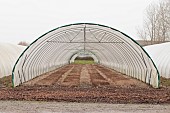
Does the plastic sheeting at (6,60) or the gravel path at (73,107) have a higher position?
the plastic sheeting at (6,60)

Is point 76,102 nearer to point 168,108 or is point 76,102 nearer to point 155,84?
point 168,108

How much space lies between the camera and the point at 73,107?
30.1 ft

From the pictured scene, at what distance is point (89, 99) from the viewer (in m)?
10.4

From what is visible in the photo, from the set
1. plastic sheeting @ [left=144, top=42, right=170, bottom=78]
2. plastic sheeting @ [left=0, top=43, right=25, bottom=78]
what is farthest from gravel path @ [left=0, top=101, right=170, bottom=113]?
plastic sheeting @ [left=0, top=43, right=25, bottom=78]

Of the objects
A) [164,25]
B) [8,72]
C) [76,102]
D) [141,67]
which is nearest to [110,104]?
[76,102]

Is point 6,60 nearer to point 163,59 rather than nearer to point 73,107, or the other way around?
point 163,59

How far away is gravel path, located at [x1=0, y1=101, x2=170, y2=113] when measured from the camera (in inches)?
340

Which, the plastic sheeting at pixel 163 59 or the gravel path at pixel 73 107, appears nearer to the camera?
the gravel path at pixel 73 107

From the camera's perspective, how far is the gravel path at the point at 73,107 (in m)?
8.65

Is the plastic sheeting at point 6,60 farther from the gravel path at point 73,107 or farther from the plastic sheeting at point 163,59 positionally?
the plastic sheeting at point 163,59

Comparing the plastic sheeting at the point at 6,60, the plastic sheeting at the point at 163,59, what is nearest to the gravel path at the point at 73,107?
the plastic sheeting at the point at 163,59

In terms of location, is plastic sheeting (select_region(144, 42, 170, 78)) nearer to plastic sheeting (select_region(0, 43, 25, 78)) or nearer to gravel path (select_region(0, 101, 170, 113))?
gravel path (select_region(0, 101, 170, 113))

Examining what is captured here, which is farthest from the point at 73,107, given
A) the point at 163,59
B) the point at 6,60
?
the point at 6,60

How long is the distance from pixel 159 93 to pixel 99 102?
3.29 meters
